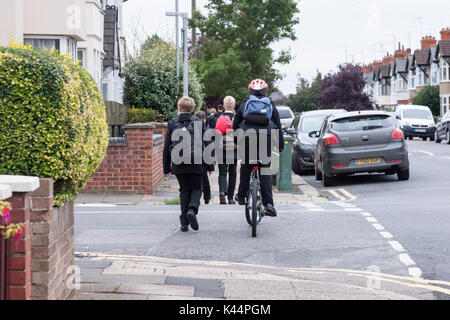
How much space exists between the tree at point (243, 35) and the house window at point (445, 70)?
1019 inches

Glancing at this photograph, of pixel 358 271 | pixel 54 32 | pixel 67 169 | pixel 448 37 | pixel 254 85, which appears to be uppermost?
pixel 448 37

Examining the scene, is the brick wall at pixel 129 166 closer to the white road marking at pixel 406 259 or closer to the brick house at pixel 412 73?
the white road marking at pixel 406 259

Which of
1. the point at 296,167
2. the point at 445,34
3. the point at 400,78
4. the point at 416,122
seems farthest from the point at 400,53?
the point at 296,167

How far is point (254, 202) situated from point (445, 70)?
63.9 m

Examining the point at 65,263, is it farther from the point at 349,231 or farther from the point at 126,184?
the point at 126,184

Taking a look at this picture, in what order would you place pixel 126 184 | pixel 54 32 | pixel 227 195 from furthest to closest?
A: pixel 54 32
pixel 126 184
pixel 227 195

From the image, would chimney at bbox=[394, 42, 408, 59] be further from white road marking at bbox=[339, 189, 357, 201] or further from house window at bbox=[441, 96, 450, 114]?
white road marking at bbox=[339, 189, 357, 201]

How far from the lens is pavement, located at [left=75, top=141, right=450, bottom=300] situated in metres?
6.58

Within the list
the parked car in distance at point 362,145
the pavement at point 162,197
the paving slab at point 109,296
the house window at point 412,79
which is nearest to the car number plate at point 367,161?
the parked car in distance at point 362,145

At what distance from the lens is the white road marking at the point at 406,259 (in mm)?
8164

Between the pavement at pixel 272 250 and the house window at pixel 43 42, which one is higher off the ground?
the house window at pixel 43 42

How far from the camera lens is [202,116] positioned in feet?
51.9

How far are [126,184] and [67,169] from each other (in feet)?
32.7

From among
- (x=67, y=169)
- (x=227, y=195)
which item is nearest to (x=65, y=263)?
(x=67, y=169)
